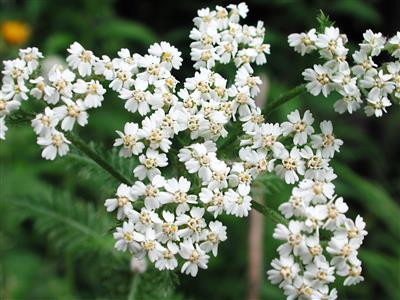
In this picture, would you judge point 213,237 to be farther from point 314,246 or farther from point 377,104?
point 377,104

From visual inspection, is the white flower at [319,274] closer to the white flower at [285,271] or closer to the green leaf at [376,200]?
the white flower at [285,271]

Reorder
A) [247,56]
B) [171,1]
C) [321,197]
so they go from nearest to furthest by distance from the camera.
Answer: [321,197] → [247,56] → [171,1]

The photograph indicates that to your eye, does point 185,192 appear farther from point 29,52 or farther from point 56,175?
point 56,175

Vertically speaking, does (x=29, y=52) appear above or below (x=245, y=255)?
below

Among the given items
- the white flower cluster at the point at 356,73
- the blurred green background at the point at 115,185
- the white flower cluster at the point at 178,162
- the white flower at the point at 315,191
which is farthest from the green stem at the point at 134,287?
the white flower cluster at the point at 356,73

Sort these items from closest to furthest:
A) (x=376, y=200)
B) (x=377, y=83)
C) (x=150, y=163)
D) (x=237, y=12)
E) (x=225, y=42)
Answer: (x=150, y=163)
(x=377, y=83)
(x=225, y=42)
(x=237, y=12)
(x=376, y=200)

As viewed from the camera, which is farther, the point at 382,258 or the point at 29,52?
the point at 382,258

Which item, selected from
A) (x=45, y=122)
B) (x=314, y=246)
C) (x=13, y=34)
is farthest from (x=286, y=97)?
(x=13, y=34)

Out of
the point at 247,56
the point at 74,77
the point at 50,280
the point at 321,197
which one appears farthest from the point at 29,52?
the point at 50,280
